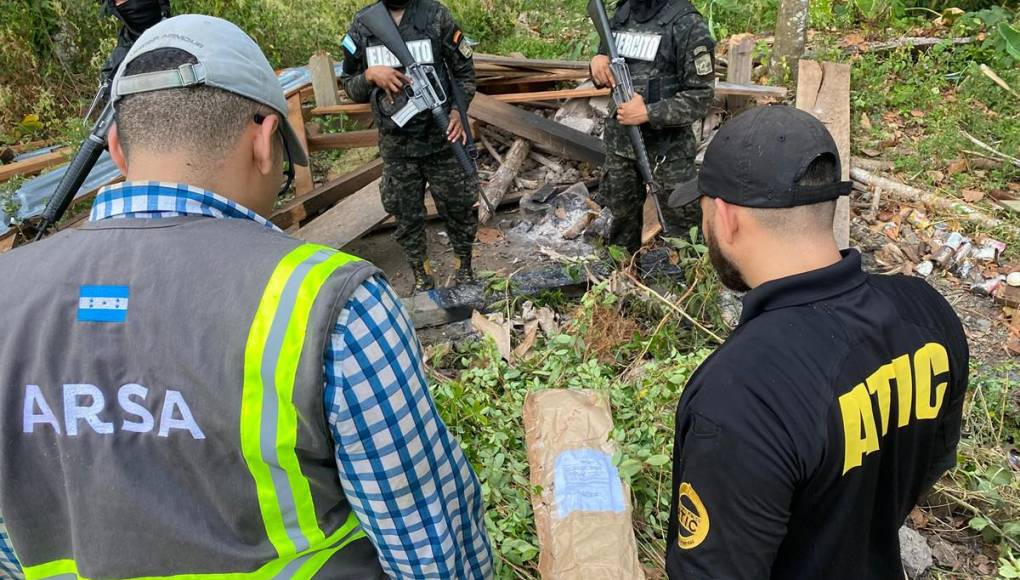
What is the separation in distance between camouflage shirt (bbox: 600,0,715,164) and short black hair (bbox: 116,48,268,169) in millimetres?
3164

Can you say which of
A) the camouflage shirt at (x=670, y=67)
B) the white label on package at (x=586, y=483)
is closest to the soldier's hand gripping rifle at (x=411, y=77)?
the camouflage shirt at (x=670, y=67)

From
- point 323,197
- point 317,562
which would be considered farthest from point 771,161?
point 323,197

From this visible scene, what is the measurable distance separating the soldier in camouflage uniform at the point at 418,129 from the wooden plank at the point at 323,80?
1435 millimetres

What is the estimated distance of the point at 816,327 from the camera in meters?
1.26

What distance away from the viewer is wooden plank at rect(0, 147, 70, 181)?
4.94 metres

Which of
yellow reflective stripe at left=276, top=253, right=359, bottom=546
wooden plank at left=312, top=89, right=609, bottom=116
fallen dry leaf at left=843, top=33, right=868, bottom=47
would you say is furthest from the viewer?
fallen dry leaf at left=843, top=33, right=868, bottom=47

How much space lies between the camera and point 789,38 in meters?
6.11

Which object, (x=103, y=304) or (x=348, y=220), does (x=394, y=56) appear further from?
(x=103, y=304)

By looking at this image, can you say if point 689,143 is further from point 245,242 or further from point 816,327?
point 245,242

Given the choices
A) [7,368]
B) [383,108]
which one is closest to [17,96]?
[383,108]

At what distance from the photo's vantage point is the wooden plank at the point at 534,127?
5652 mm

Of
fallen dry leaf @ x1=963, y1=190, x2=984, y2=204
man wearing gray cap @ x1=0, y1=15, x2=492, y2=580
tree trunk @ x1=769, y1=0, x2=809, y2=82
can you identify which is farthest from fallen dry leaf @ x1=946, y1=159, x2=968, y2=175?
man wearing gray cap @ x1=0, y1=15, x2=492, y2=580

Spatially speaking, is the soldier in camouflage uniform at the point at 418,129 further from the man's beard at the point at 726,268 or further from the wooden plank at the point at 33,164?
the man's beard at the point at 726,268

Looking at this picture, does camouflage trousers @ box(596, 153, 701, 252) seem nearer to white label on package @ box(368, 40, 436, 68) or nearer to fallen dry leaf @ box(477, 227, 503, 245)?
fallen dry leaf @ box(477, 227, 503, 245)
